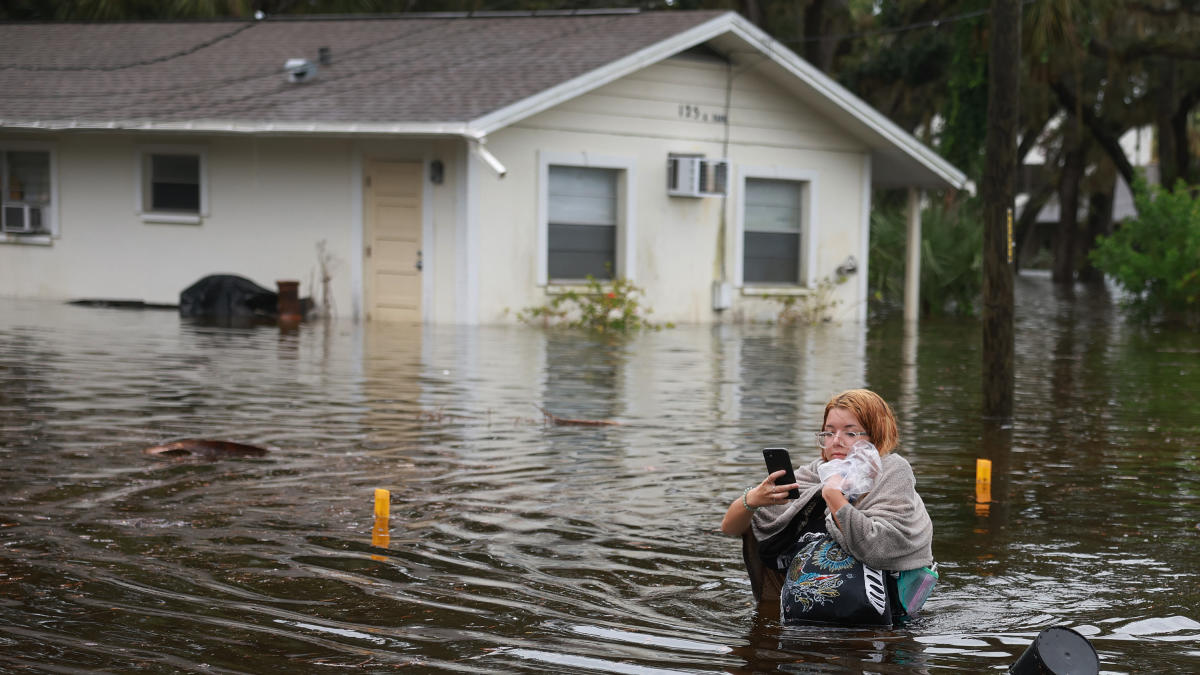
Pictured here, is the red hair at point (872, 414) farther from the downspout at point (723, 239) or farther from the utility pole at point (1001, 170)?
the downspout at point (723, 239)

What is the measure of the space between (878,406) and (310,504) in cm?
351

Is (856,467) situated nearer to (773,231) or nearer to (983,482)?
(983,482)

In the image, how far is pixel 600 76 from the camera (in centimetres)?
2133

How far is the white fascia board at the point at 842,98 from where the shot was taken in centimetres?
2280

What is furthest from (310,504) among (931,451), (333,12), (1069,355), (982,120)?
(333,12)

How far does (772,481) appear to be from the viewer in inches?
217

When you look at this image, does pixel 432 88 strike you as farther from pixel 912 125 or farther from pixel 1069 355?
pixel 912 125

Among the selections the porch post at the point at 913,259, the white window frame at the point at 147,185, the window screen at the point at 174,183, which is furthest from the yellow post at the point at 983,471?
the porch post at the point at 913,259

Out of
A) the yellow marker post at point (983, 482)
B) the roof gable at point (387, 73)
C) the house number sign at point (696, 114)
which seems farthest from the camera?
the house number sign at point (696, 114)

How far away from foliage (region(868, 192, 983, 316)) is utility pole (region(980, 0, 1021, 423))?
16604 mm

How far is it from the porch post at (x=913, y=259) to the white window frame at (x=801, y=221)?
7.51 feet

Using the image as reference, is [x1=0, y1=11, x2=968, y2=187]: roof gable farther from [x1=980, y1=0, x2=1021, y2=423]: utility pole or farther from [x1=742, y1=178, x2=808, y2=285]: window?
[x1=980, y1=0, x2=1021, y2=423]: utility pole

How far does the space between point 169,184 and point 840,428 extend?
19.9 m

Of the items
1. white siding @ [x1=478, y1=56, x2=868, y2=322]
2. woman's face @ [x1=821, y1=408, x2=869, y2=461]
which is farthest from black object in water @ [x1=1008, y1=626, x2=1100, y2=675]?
white siding @ [x1=478, y1=56, x2=868, y2=322]
